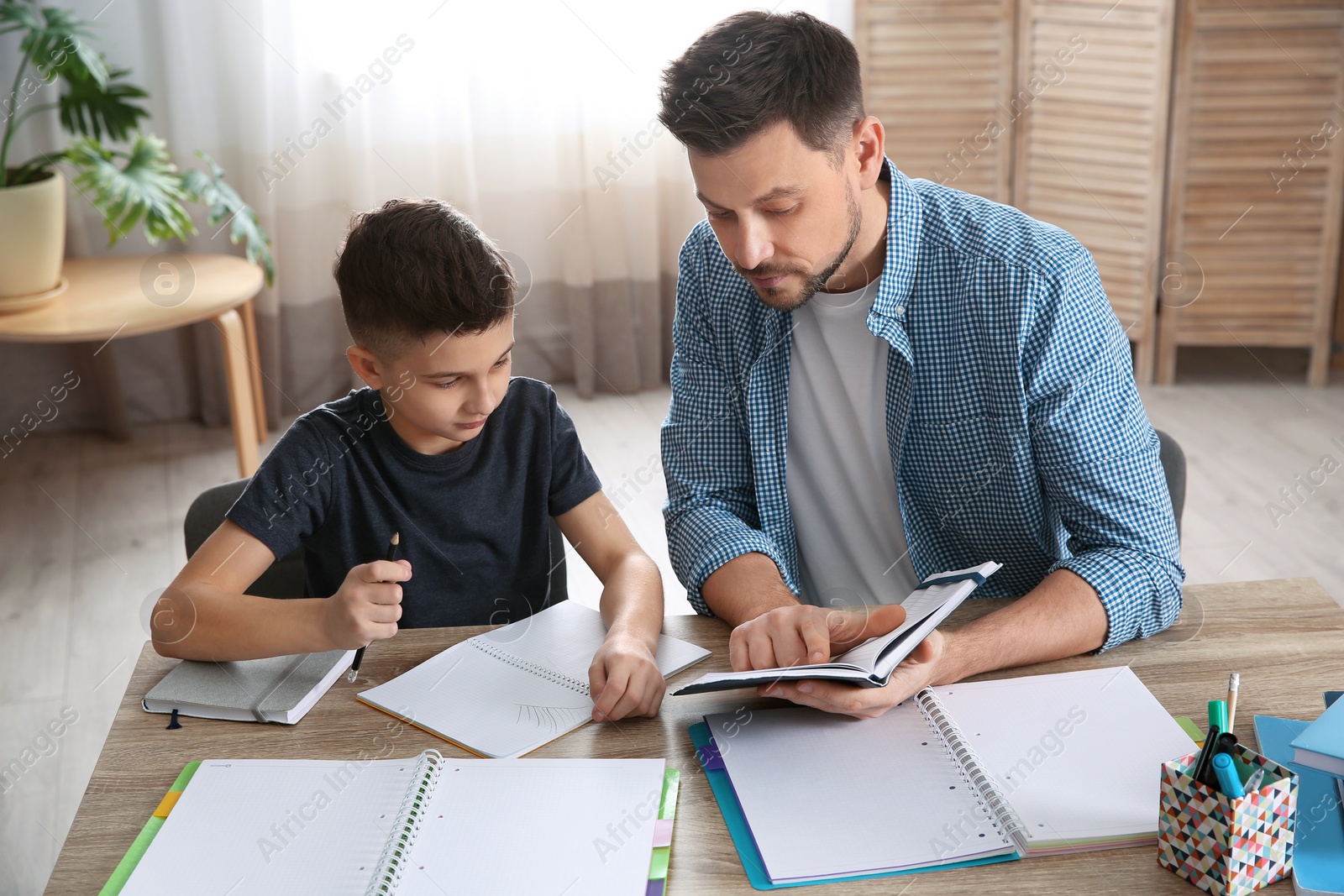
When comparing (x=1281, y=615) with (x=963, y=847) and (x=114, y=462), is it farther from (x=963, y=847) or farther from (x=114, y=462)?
(x=114, y=462)

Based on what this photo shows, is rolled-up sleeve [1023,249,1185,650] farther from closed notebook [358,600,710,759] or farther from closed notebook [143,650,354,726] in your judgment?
Result: closed notebook [143,650,354,726]

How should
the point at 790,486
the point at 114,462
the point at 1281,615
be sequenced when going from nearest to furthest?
the point at 1281,615
the point at 790,486
the point at 114,462

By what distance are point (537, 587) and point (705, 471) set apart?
258 mm

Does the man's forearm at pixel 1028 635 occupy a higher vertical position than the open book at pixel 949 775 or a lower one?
higher

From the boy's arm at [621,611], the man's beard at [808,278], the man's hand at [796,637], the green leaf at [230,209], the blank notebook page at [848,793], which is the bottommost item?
the blank notebook page at [848,793]

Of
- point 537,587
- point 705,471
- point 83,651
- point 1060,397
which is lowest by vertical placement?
point 83,651

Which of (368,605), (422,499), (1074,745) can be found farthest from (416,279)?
(1074,745)

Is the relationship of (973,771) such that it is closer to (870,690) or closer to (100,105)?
(870,690)

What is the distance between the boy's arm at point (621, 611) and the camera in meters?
1.07

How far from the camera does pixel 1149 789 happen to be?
0.94m

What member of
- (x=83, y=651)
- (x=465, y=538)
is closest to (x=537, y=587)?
(x=465, y=538)


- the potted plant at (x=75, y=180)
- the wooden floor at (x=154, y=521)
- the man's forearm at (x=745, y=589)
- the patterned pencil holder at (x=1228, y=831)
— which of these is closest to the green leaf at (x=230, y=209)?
the potted plant at (x=75, y=180)

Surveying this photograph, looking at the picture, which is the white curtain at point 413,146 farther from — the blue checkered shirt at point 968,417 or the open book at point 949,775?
the open book at point 949,775

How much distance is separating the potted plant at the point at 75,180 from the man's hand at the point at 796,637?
2232 millimetres
